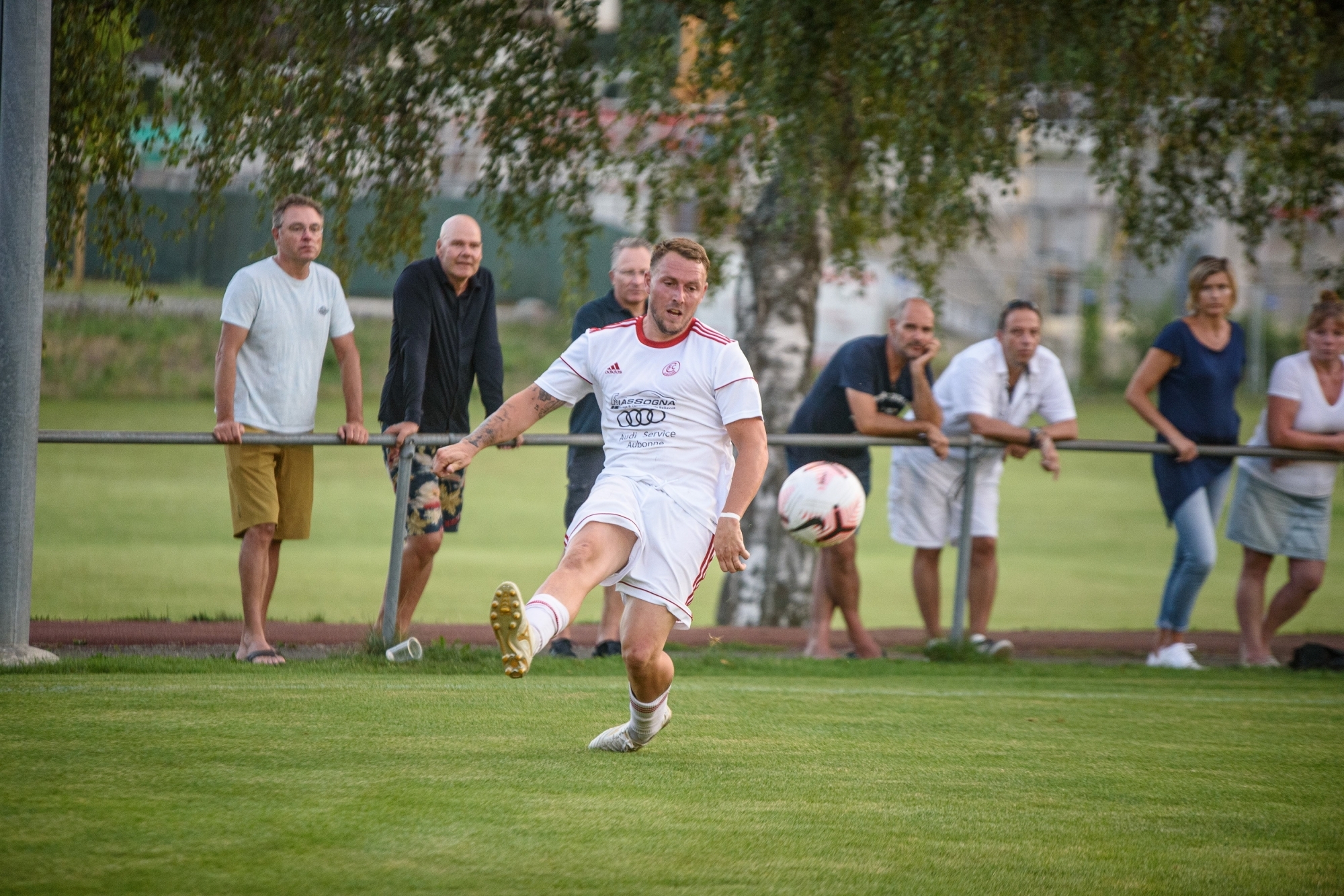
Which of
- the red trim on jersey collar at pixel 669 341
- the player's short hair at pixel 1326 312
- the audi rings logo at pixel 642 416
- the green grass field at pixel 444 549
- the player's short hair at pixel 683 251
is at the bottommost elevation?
the green grass field at pixel 444 549

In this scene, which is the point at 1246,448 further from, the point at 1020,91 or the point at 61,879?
the point at 61,879

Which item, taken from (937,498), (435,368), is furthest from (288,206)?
(937,498)

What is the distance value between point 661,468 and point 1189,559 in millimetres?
4429

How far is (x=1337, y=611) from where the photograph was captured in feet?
46.5

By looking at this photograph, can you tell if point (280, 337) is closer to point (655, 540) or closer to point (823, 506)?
point (823, 506)

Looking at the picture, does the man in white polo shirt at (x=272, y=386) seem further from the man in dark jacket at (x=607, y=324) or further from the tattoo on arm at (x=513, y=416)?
the tattoo on arm at (x=513, y=416)

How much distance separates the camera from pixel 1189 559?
827 centimetres

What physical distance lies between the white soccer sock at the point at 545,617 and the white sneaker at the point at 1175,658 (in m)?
4.88

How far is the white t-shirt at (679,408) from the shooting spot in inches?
199

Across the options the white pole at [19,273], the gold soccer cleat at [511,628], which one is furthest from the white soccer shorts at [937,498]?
the white pole at [19,273]

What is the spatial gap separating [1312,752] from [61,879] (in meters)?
4.62

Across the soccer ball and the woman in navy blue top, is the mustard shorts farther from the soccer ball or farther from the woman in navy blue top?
the woman in navy blue top

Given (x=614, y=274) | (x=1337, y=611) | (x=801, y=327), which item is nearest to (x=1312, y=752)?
(x=614, y=274)

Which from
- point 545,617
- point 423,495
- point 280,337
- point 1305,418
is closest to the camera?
point 545,617
